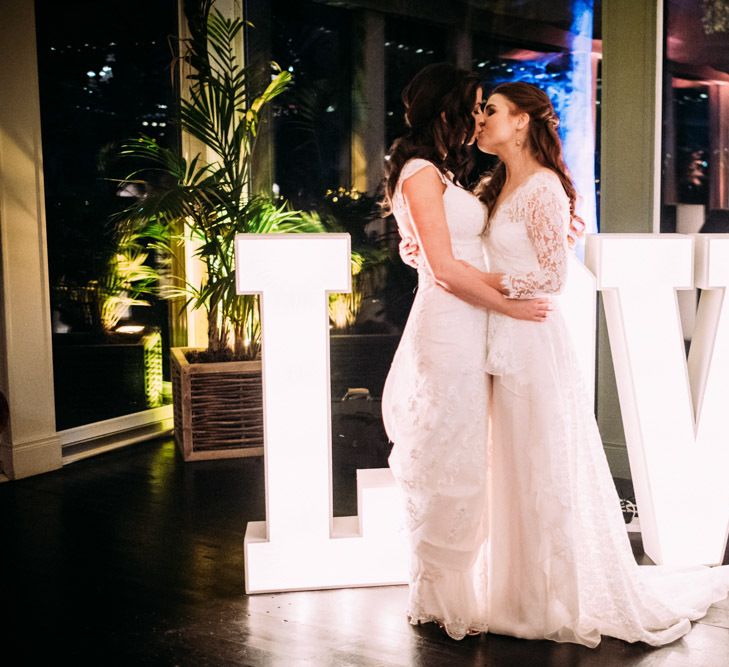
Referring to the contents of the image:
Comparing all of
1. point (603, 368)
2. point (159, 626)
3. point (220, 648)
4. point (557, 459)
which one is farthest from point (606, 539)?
point (603, 368)

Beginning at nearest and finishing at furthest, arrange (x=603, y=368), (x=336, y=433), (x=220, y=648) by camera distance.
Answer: (x=220, y=648) < (x=603, y=368) < (x=336, y=433)

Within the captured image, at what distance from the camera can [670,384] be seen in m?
2.91

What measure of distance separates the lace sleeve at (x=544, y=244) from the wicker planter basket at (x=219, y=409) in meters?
2.51

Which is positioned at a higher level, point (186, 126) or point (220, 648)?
point (186, 126)

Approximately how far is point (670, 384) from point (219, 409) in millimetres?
2555

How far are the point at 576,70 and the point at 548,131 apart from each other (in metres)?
2.11

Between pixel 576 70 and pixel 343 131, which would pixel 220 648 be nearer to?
pixel 576 70

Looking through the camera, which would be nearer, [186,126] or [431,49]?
[186,126]

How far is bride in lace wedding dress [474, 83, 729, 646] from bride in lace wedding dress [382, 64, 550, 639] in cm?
6

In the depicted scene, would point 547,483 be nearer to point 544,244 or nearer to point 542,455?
point 542,455

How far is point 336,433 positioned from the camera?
5.11 m

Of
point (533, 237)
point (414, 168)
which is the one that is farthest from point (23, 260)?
point (533, 237)

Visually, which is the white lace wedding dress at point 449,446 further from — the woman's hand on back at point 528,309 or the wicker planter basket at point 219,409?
the wicker planter basket at point 219,409

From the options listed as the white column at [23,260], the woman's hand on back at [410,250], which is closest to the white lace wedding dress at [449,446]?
the woman's hand on back at [410,250]
